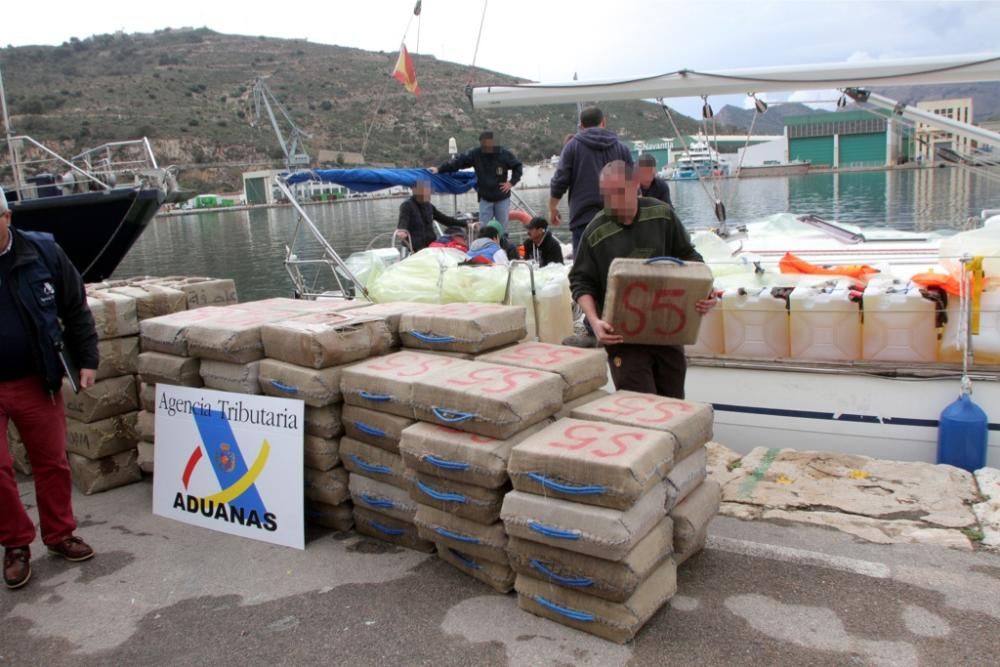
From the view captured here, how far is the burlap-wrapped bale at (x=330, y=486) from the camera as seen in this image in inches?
149

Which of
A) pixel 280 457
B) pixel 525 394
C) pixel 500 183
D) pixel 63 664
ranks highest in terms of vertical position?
pixel 500 183

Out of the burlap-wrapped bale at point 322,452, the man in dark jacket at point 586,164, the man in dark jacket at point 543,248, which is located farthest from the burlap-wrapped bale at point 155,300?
the man in dark jacket at point 543,248

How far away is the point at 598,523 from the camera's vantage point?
2617mm

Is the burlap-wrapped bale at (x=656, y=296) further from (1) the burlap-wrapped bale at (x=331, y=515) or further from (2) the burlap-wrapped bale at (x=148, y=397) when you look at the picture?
(2) the burlap-wrapped bale at (x=148, y=397)

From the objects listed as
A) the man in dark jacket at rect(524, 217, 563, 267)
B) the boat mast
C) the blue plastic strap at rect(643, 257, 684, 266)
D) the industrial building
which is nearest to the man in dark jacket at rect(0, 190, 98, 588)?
the blue plastic strap at rect(643, 257, 684, 266)

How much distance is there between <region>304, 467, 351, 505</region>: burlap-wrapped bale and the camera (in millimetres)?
3795

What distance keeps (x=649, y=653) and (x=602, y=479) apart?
26.1 inches

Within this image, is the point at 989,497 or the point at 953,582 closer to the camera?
the point at 953,582

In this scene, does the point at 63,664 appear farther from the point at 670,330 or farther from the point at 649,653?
the point at 670,330

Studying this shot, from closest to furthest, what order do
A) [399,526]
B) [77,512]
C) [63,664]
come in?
[63,664], [399,526], [77,512]

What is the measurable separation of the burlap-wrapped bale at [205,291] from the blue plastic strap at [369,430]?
7.50ft

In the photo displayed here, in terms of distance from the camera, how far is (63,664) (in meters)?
2.84

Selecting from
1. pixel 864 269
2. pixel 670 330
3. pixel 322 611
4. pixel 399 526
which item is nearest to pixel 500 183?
pixel 864 269

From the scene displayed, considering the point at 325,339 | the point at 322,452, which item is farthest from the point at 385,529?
the point at 325,339
